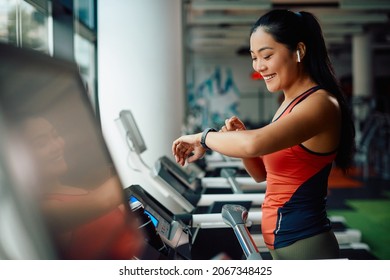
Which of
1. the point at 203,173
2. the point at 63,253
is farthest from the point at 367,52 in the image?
the point at 63,253

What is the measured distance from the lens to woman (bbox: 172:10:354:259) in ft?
3.89

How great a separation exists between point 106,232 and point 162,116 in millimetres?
1978

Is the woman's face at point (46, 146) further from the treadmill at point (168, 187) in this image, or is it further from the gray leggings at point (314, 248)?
the treadmill at point (168, 187)

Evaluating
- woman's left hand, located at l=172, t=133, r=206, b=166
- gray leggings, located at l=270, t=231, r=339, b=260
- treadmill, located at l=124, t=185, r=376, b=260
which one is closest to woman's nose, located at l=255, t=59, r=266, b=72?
woman's left hand, located at l=172, t=133, r=206, b=166

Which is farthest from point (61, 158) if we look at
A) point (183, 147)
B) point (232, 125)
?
point (232, 125)

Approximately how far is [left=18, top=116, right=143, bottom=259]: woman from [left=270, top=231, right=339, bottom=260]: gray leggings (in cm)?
45

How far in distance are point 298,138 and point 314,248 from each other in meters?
0.36

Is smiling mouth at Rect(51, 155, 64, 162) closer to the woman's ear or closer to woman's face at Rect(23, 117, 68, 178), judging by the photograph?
woman's face at Rect(23, 117, 68, 178)

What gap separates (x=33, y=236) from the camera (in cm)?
75

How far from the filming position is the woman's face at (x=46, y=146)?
0.83 metres

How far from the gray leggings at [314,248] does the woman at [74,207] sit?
1.48 ft

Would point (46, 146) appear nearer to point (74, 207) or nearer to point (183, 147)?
point (74, 207)

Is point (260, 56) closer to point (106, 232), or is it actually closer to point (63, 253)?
point (106, 232)

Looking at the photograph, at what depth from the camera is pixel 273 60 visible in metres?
1.29
